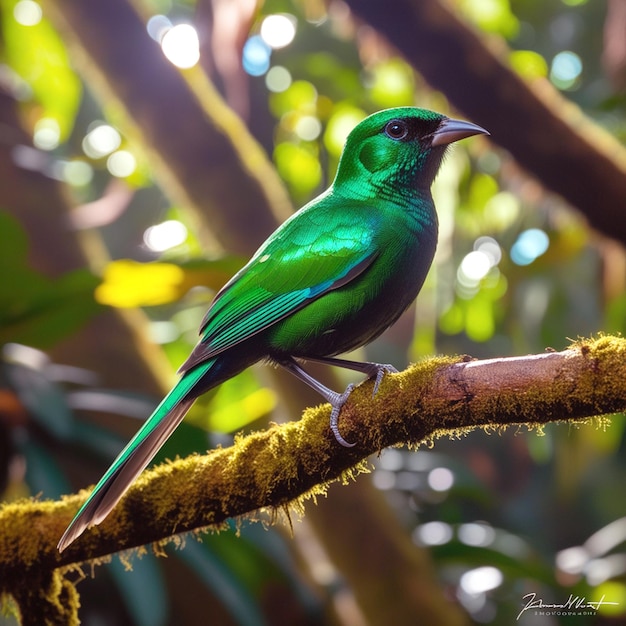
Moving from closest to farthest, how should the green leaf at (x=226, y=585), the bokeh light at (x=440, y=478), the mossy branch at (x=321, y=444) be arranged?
the mossy branch at (x=321, y=444) < the green leaf at (x=226, y=585) < the bokeh light at (x=440, y=478)

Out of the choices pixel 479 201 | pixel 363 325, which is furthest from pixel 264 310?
pixel 479 201

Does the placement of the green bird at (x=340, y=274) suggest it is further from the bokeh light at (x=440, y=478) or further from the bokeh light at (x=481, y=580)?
the bokeh light at (x=440, y=478)

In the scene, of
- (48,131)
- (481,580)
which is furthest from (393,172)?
(48,131)

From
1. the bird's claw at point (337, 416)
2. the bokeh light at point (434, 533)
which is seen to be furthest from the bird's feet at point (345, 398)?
the bokeh light at point (434, 533)

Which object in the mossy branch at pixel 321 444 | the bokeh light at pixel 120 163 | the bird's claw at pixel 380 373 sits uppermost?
the bokeh light at pixel 120 163

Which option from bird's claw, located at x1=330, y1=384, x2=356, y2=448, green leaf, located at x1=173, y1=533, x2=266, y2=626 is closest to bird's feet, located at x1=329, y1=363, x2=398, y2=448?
bird's claw, located at x1=330, y1=384, x2=356, y2=448

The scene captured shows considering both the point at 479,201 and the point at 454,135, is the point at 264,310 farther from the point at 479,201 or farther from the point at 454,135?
the point at 479,201

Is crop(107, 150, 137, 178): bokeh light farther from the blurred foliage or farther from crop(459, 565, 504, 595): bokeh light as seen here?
crop(459, 565, 504, 595): bokeh light
